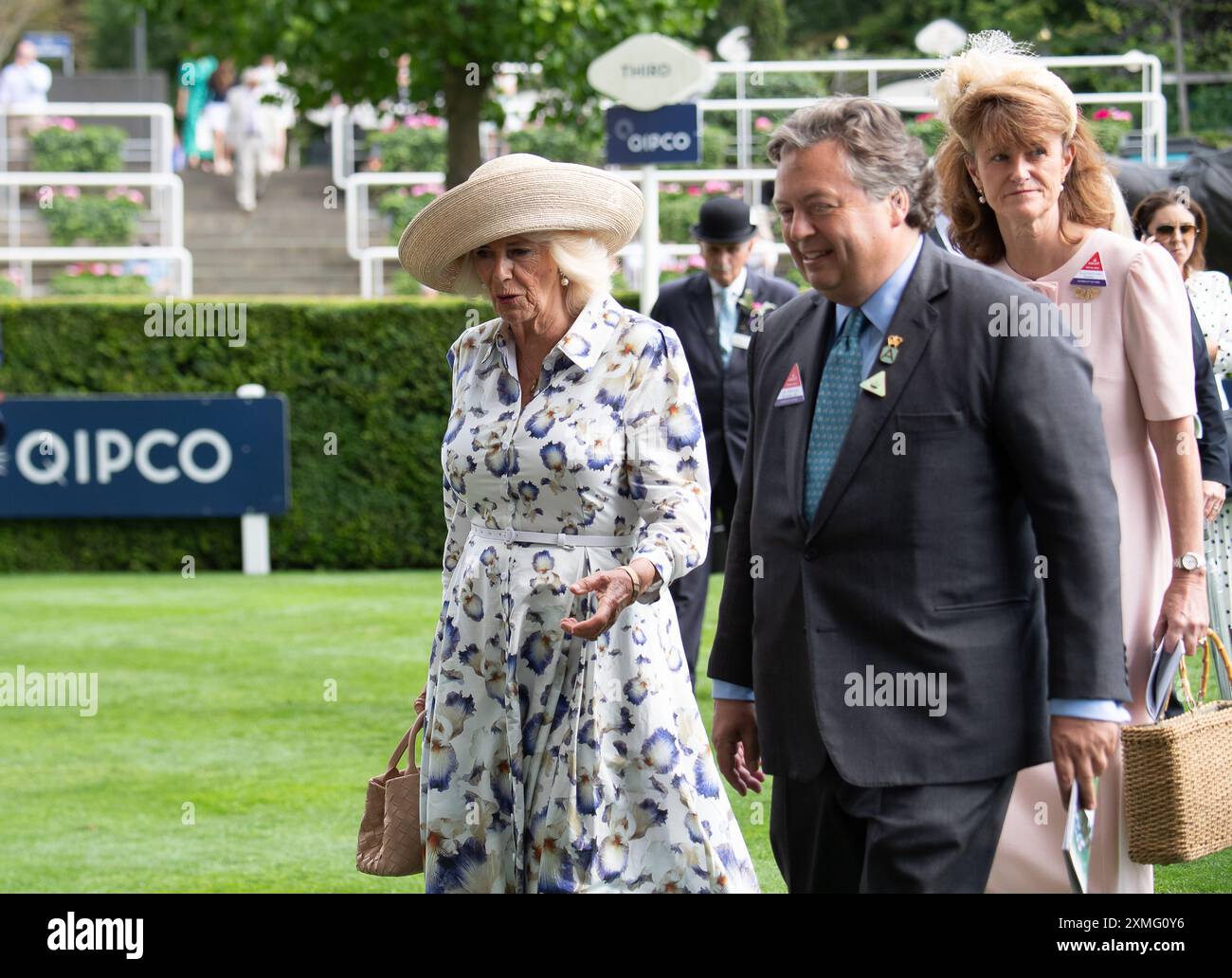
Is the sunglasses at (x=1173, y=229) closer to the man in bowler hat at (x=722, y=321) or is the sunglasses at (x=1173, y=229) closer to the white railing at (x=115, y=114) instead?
the man in bowler hat at (x=722, y=321)

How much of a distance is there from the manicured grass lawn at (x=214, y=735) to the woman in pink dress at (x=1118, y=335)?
1.86 metres

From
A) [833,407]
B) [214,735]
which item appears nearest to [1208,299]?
[833,407]

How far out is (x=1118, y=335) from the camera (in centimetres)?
425

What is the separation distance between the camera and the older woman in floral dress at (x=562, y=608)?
4301 mm

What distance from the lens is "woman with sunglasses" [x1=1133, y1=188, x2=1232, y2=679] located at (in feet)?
22.0

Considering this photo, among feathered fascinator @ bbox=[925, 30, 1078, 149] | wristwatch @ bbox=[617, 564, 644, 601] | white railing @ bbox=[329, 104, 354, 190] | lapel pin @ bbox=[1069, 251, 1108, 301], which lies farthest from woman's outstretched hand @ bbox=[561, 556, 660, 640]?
white railing @ bbox=[329, 104, 354, 190]

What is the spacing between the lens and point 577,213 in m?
4.45

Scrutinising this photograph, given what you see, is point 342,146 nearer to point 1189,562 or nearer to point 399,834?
point 399,834

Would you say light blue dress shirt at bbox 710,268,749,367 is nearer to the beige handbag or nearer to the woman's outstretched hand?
the beige handbag

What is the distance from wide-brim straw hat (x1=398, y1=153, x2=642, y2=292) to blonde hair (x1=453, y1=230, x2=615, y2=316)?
1.1 inches

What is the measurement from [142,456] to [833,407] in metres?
12.1
